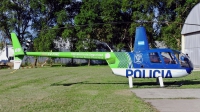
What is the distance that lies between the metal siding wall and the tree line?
733 centimetres

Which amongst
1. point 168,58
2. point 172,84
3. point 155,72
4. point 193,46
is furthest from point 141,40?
point 193,46

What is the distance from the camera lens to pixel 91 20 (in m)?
45.2

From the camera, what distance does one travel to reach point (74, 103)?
31.7ft

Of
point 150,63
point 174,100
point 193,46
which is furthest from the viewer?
point 193,46

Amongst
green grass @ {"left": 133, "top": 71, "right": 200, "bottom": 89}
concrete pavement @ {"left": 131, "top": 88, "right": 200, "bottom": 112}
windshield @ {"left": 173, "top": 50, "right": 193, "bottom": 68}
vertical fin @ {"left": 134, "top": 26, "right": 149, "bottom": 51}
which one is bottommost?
concrete pavement @ {"left": 131, "top": 88, "right": 200, "bottom": 112}

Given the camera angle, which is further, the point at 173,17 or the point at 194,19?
the point at 173,17

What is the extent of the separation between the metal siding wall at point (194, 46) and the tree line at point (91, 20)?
7.33 m

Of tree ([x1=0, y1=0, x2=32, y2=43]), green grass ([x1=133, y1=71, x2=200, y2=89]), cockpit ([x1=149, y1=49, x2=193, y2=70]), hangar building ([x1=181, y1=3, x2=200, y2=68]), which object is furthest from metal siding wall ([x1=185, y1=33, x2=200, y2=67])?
tree ([x1=0, y1=0, x2=32, y2=43])

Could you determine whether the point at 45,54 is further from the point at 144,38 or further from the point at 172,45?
the point at 172,45

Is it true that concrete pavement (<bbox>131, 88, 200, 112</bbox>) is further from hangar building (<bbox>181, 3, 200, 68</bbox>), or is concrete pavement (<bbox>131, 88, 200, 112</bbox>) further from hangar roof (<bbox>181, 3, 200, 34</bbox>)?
hangar building (<bbox>181, 3, 200, 68</bbox>)

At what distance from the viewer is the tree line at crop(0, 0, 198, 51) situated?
146 ft

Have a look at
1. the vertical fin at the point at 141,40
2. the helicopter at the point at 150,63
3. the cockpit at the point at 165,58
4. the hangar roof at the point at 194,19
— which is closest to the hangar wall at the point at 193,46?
the hangar roof at the point at 194,19

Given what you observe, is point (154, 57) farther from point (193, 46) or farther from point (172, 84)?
point (193, 46)

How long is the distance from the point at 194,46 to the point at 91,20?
16.5 meters
